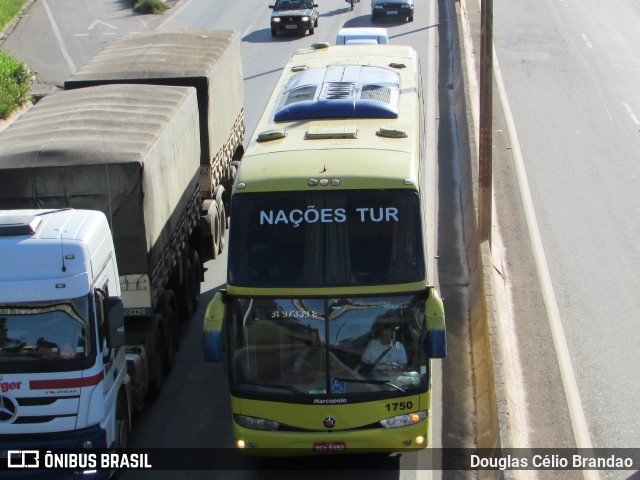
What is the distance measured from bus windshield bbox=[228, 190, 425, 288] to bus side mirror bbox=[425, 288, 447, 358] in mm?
306

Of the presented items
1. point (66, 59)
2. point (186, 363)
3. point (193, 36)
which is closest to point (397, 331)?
point (186, 363)

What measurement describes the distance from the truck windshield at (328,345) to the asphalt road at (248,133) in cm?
148

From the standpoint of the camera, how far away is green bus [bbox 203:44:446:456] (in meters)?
10.4

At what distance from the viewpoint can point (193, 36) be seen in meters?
19.6

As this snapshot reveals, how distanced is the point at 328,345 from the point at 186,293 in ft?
18.1

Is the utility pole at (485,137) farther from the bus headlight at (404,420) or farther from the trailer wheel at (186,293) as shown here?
the bus headlight at (404,420)

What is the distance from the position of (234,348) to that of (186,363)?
164 inches

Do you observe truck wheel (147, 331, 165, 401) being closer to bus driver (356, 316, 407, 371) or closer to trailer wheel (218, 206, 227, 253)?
bus driver (356, 316, 407, 371)

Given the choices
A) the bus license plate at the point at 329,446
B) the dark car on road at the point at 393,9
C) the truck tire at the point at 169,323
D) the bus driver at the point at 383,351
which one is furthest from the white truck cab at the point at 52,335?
the dark car on road at the point at 393,9

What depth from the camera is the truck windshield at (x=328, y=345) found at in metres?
10.5

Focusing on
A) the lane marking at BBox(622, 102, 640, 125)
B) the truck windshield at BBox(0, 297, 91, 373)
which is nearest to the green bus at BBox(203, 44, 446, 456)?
the truck windshield at BBox(0, 297, 91, 373)

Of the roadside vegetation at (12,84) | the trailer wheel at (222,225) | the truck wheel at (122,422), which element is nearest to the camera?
the truck wheel at (122,422)

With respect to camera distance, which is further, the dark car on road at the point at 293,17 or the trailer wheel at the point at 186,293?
the dark car on road at the point at 293,17

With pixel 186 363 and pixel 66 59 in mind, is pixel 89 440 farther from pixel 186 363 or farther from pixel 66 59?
pixel 66 59
